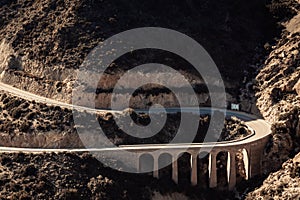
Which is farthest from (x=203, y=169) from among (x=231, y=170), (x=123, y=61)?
(x=123, y=61)

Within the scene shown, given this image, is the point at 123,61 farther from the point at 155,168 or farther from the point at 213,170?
the point at 213,170

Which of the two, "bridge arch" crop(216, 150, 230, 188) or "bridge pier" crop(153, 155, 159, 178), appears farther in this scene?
"bridge arch" crop(216, 150, 230, 188)

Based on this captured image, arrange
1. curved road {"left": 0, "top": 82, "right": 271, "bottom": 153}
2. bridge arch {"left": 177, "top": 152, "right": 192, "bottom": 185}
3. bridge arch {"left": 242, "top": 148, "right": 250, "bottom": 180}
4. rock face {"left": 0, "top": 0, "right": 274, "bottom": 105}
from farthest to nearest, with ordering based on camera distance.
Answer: rock face {"left": 0, "top": 0, "right": 274, "bottom": 105}
bridge arch {"left": 177, "top": 152, "right": 192, "bottom": 185}
bridge arch {"left": 242, "top": 148, "right": 250, "bottom": 180}
curved road {"left": 0, "top": 82, "right": 271, "bottom": 153}

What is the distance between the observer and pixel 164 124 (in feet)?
300

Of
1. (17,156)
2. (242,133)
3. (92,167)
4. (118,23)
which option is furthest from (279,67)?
(17,156)

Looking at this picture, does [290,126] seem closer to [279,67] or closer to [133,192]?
[279,67]

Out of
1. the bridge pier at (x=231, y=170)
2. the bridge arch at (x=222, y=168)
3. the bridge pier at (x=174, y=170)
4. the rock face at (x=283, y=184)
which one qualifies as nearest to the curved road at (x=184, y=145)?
the bridge pier at (x=231, y=170)

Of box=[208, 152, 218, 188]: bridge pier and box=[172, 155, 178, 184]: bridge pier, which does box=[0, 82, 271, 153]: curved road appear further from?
box=[172, 155, 178, 184]: bridge pier

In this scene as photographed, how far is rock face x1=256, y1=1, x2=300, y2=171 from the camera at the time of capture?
3408 inches

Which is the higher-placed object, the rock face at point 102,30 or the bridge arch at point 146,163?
the rock face at point 102,30

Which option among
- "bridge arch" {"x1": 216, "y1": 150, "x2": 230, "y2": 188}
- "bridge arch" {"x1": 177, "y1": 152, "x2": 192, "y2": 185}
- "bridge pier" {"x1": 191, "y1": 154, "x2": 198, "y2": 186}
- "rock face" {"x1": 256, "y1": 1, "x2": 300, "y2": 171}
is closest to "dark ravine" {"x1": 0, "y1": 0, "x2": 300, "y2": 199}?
"rock face" {"x1": 256, "y1": 1, "x2": 300, "y2": 171}

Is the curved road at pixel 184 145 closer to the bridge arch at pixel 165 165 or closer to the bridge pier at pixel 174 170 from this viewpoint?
the bridge arch at pixel 165 165

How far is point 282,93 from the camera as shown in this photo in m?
93.4

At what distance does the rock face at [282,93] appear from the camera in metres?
86.6
